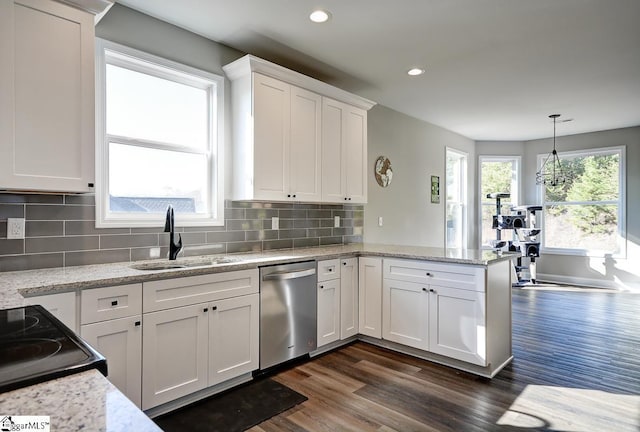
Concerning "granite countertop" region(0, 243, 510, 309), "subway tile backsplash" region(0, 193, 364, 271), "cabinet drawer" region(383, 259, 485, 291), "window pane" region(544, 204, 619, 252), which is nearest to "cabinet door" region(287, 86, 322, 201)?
"subway tile backsplash" region(0, 193, 364, 271)

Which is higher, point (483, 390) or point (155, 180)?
point (155, 180)

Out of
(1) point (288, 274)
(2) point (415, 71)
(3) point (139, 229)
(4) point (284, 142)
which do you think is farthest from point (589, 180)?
(3) point (139, 229)

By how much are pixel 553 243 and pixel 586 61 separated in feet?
14.2

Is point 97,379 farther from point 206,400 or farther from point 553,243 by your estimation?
point 553,243

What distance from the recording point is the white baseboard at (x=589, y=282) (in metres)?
6.19

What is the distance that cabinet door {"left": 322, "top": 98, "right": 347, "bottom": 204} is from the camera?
12.1ft

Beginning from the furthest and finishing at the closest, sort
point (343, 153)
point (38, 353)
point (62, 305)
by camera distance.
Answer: point (343, 153), point (62, 305), point (38, 353)

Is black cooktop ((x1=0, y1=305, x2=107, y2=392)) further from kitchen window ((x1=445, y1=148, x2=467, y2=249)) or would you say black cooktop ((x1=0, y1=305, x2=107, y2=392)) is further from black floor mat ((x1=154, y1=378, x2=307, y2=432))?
kitchen window ((x1=445, y1=148, x2=467, y2=249))

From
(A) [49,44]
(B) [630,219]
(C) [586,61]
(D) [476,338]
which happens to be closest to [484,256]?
(D) [476,338]

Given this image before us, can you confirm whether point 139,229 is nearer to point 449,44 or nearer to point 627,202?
point 449,44

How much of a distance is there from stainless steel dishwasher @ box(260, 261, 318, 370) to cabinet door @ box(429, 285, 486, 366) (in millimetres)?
997

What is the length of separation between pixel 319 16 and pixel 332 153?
1318mm

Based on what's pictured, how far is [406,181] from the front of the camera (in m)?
5.43

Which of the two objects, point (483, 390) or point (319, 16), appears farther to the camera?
point (319, 16)
